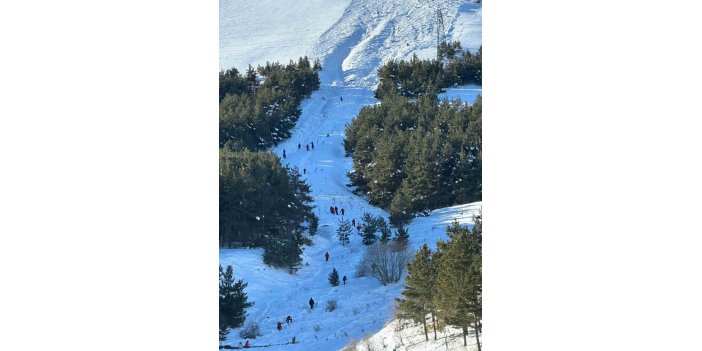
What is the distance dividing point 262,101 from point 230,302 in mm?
2452

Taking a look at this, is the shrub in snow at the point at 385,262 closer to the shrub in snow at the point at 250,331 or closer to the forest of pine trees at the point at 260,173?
the forest of pine trees at the point at 260,173

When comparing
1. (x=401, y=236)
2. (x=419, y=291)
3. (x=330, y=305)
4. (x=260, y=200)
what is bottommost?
(x=330, y=305)

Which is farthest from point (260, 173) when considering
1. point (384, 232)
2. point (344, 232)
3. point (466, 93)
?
point (466, 93)

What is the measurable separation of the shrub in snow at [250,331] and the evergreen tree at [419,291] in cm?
154

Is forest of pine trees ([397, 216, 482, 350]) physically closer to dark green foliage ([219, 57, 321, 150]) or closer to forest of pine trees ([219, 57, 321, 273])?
forest of pine trees ([219, 57, 321, 273])

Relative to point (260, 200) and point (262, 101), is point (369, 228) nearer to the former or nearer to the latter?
point (260, 200)

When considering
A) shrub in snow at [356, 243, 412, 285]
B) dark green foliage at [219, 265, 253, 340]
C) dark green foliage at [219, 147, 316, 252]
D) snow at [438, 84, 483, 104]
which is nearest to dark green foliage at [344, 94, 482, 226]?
snow at [438, 84, 483, 104]

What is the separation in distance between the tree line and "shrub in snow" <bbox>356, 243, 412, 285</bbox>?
1770 millimetres

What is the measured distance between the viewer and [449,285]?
10.2 m
